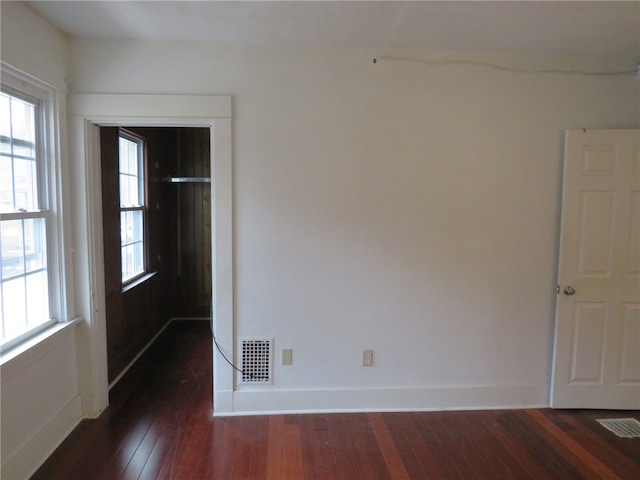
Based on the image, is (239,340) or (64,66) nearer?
(64,66)

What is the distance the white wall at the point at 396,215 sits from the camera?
2.60 meters

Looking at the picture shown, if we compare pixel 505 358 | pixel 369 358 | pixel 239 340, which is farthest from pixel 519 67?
pixel 239 340

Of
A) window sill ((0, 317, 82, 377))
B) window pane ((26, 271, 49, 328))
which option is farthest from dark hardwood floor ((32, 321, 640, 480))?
window pane ((26, 271, 49, 328))

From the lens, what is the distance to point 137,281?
3.68 metres

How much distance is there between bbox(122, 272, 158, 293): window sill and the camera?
11.1 feet

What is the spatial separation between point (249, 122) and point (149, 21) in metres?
0.79

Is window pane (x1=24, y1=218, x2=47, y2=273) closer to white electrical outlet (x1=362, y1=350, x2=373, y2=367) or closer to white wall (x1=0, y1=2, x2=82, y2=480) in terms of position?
white wall (x1=0, y1=2, x2=82, y2=480)

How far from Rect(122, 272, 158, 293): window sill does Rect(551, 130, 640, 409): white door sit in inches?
137

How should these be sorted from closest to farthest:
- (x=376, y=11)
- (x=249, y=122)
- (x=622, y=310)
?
1. (x=376, y=11)
2. (x=249, y=122)
3. (x=622, y=310)

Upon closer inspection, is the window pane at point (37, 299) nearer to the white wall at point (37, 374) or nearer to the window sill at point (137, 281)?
the white wall at point (37, 374)

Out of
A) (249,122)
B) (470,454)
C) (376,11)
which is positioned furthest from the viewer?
(249,122)

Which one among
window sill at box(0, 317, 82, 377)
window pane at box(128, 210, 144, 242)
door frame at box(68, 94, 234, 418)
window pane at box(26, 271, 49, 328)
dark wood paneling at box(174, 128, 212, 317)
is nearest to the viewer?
window sill at box(0, 317, 82, 377)

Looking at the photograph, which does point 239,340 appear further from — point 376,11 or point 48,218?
point 376,11

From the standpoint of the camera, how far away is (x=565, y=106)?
2715 millimetres
